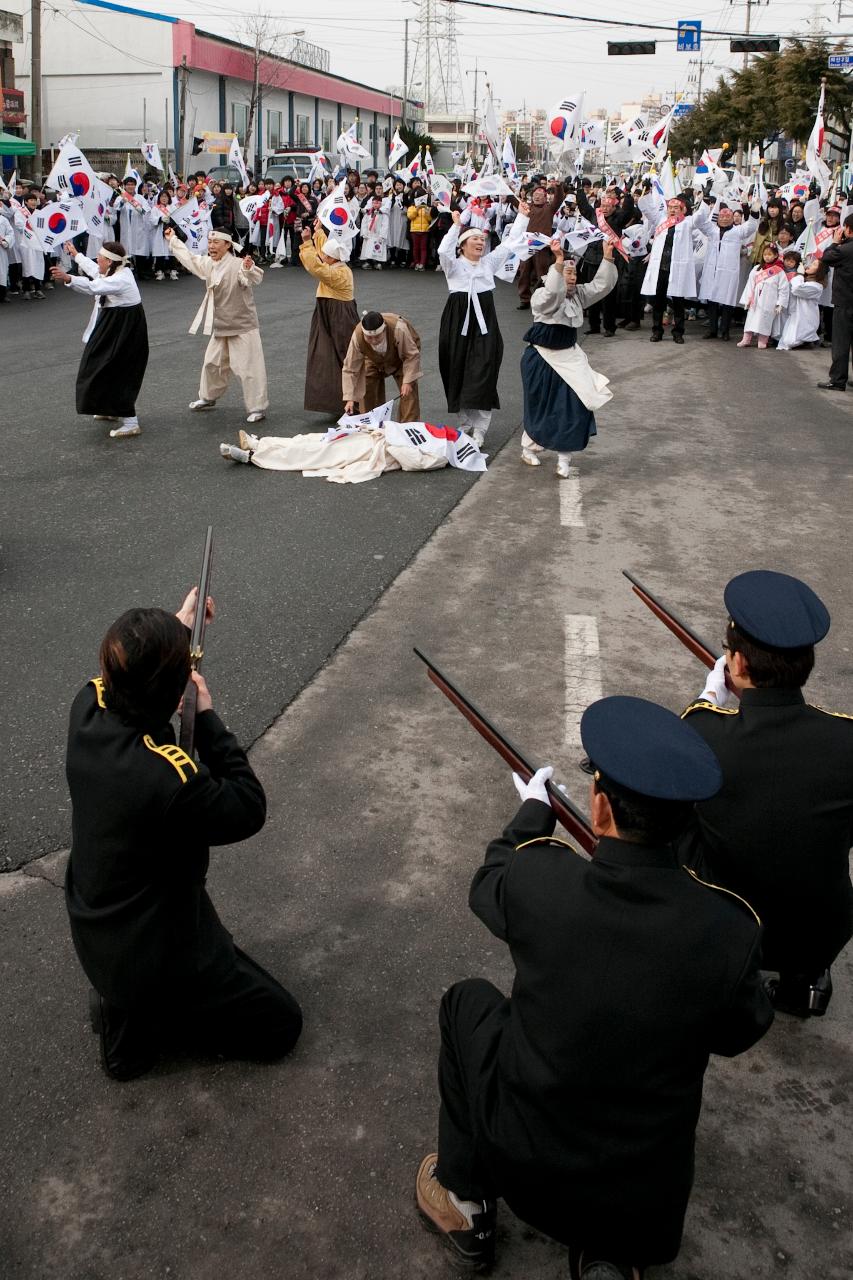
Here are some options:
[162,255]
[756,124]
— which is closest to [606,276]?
[162,255]

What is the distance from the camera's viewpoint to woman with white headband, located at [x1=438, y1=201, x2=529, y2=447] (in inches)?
372

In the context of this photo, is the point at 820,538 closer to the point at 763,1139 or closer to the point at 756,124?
the point at 763,1139

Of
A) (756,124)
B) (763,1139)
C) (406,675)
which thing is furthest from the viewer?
(756,124)

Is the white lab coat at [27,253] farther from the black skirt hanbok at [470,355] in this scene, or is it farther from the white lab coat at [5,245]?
the black skirt hanbok at [470,355]

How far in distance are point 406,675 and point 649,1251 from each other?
3322mm

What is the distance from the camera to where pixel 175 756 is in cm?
265

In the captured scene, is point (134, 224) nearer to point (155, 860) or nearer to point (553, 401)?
point (553, 401)

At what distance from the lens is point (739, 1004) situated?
2.09 metres

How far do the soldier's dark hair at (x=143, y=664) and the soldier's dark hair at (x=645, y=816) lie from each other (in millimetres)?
1106

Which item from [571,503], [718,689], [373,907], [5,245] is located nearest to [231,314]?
[571,503]

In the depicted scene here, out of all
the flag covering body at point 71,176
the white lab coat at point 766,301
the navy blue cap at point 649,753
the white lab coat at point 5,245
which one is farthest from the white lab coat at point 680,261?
the navy blue cap at point 649,753

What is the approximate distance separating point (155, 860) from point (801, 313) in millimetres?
14915

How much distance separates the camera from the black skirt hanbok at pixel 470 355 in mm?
9477

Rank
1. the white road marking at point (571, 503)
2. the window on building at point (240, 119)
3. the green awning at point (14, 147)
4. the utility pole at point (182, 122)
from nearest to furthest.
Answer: the white road marking at point (571, 503)
the green awning at point (14, 147)
the utility pole at point (182, 122)
the window on building at point (240, 119)
